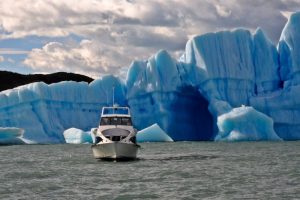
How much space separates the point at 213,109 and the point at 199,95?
16.0 feet

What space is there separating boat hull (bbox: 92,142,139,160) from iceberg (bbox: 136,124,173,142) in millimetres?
18700

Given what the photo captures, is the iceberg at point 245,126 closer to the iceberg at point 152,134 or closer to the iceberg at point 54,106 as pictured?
the iceberg at point 152,134

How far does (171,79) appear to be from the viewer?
173 ft

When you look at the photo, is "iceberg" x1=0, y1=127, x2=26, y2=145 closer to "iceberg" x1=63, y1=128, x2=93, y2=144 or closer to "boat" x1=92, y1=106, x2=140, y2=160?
"iceberg" x1=63, y1=128, x2=93, y2=144

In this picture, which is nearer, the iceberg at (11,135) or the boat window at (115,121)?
the boat window at (115,121)

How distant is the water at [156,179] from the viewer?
56.8 feet

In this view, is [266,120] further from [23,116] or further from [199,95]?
[23,116]

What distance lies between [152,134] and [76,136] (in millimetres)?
6156

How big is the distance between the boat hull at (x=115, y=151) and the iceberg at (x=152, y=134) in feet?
61.4

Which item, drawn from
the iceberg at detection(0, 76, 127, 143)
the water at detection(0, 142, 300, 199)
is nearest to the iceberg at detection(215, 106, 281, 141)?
the iceberg at detection(0, 76, 127, 143)

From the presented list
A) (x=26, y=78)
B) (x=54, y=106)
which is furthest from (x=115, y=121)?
(x=26, y=78)

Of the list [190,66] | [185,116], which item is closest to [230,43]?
[190,66]

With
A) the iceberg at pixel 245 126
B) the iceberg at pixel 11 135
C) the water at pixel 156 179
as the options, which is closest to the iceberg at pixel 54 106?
the iceberg at pixel 11 135

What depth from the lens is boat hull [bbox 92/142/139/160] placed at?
28266mm
